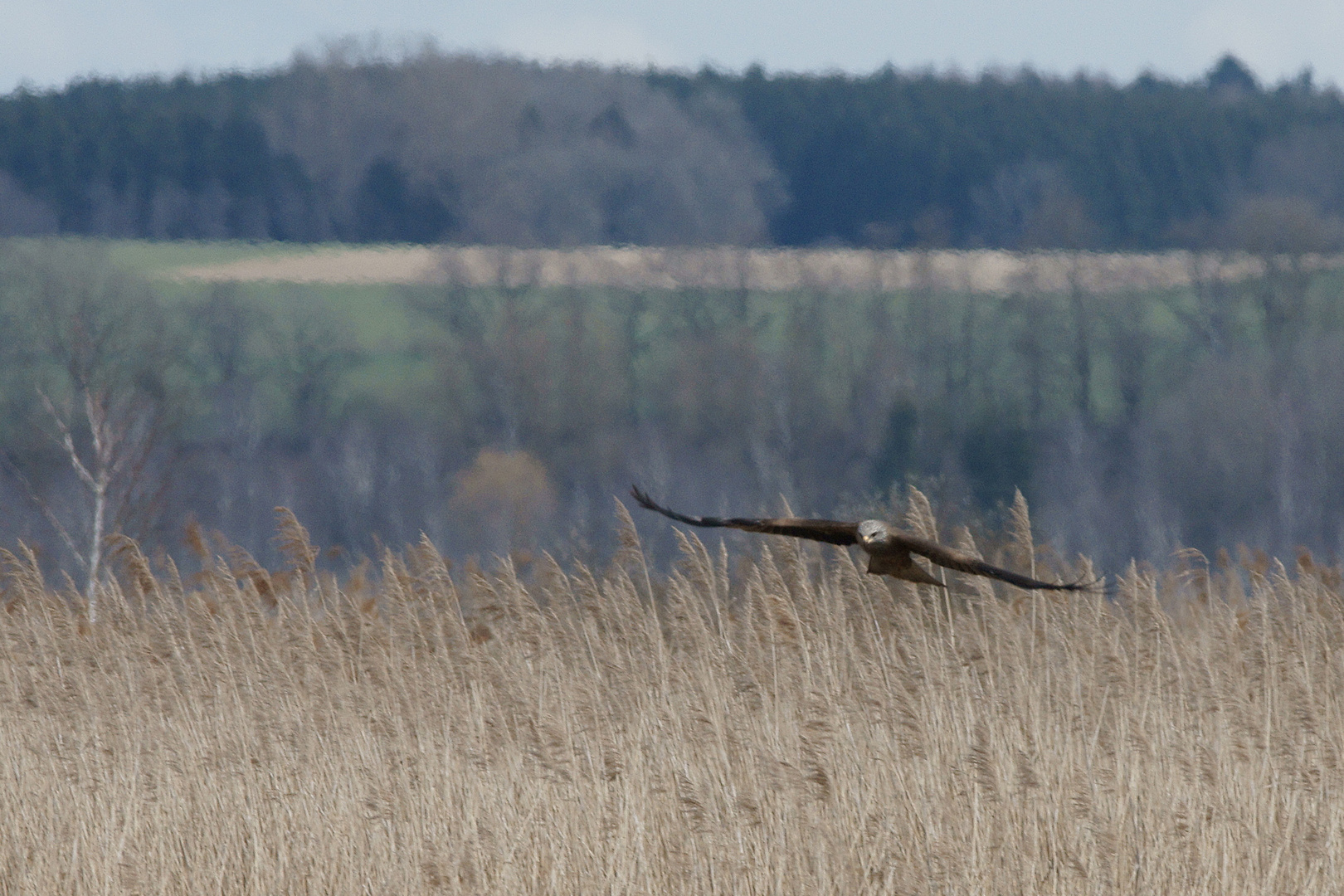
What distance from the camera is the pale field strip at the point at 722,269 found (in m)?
19.7

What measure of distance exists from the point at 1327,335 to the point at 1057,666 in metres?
22.3

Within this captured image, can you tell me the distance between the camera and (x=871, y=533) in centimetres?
406

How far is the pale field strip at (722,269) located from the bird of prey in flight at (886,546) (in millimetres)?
15118

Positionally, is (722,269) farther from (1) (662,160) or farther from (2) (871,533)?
(2) (871,533)

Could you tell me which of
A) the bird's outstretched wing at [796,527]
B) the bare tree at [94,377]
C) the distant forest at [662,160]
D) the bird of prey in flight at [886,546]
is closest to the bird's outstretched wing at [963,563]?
the bird of prey in flight at [886,546]

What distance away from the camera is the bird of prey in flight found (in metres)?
3.96

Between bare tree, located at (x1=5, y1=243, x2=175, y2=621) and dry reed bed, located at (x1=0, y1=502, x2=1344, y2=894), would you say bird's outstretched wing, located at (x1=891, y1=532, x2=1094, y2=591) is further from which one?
bare tree, located at (x1=5, y1=243, x2=175, y2=621)

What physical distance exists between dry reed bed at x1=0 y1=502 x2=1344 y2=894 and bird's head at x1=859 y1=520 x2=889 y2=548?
60 cm

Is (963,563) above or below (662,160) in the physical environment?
below

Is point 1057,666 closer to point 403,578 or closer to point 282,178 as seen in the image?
point 403,578

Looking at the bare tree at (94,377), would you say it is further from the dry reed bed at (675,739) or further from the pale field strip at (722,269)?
the dry reed bed at (675,739)

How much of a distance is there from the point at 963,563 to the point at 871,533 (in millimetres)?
285

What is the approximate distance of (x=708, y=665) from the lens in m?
6.19

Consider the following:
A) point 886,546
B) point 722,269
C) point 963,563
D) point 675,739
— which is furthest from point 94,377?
point 963,563
